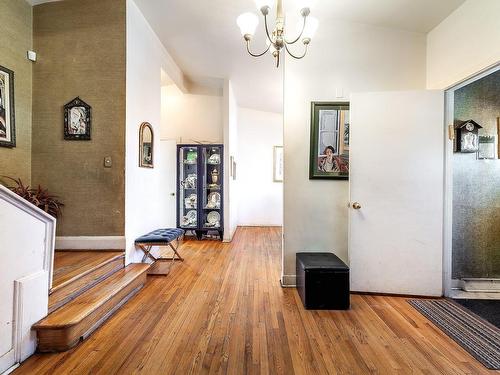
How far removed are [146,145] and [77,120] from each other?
80cm

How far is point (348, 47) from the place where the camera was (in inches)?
110

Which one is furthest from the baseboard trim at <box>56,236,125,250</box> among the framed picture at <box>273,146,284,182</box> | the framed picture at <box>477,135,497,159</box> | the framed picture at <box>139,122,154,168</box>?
the framed picture at <box>273,146,284,182</box>

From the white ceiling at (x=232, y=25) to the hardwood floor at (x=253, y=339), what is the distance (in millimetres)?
2653

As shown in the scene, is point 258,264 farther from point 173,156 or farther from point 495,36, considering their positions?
point 495,36

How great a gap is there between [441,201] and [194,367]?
2.63 meters

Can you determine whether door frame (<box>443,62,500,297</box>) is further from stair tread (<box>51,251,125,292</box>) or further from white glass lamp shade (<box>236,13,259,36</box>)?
stair tread (<box>51,251,125,292</box>)

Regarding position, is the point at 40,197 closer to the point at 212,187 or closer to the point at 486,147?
the point at 212,187

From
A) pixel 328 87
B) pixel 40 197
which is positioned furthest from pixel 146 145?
pixel 328 87

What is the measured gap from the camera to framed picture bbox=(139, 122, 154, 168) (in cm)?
323

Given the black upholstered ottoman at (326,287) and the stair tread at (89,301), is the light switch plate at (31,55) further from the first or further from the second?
the black upholstered ottoman at (326,287)

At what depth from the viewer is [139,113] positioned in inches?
126

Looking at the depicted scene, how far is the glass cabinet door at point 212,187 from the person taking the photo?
509 centimetres

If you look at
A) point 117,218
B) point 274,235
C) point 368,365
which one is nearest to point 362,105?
point 368,365

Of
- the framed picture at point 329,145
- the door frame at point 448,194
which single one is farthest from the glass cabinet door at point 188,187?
the door frame at point 448,194
